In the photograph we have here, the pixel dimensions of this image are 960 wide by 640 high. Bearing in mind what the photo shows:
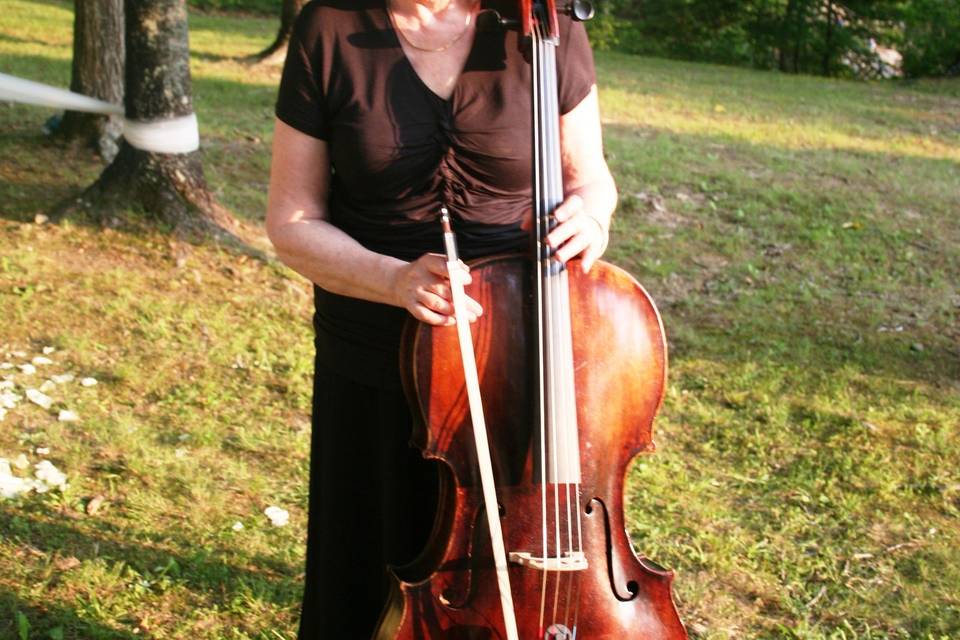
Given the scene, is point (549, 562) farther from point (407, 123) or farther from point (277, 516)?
point (277, 516)

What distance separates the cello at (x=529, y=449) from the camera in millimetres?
1914

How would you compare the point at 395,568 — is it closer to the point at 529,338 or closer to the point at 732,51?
the point at 529,338

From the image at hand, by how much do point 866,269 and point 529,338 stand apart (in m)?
5.16

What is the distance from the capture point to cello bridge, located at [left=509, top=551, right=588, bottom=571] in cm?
194

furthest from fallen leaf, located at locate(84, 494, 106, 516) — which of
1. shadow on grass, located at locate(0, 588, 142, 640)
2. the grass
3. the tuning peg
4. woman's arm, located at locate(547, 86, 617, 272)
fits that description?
the tuning peg

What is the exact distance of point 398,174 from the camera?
1999mm

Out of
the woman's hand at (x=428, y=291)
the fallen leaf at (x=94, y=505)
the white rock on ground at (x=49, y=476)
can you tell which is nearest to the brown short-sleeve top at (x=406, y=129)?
the woman's hand at (x=428, y=291)

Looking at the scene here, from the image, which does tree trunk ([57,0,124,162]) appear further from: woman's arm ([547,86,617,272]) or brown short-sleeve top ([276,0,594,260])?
woman's arm ([547,86,617,272])

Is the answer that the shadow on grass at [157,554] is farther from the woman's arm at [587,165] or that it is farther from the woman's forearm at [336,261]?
the woman's arm at [587,165]

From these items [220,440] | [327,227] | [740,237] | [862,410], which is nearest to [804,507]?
[862,410]

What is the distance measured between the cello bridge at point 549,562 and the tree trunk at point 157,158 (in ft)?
13.3

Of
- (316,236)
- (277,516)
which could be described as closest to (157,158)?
(277,516)

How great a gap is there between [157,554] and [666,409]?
2.31 m

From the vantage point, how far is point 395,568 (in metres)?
2.01
